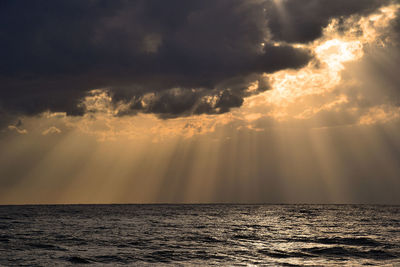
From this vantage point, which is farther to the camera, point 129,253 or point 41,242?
point 41,242

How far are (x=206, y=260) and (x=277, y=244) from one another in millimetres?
11073

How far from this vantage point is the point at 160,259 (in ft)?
89.4

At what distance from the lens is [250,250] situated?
1237 inches

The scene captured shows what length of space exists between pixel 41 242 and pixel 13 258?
368 inches

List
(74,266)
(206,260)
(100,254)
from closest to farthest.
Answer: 1. (74,266)
2. (206,260)
3. (100,254)

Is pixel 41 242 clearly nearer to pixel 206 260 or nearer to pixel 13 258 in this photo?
pixel 13 258

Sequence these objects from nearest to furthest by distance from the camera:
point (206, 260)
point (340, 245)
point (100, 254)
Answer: point (206, 260) < point (100, 254) < point (340, 245)

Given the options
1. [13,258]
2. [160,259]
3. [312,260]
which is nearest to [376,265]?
[312,260]

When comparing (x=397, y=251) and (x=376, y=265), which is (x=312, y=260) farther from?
(x=397, y=251)

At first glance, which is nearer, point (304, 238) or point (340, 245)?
point (340, 245)

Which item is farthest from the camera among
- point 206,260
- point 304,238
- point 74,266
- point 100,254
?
point 304,238

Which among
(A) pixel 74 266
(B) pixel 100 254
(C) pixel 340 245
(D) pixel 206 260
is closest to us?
(A) pixel 74 266

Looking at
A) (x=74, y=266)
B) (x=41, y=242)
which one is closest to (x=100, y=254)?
(x=74, y=266)

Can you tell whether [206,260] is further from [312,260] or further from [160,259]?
[312,260]
